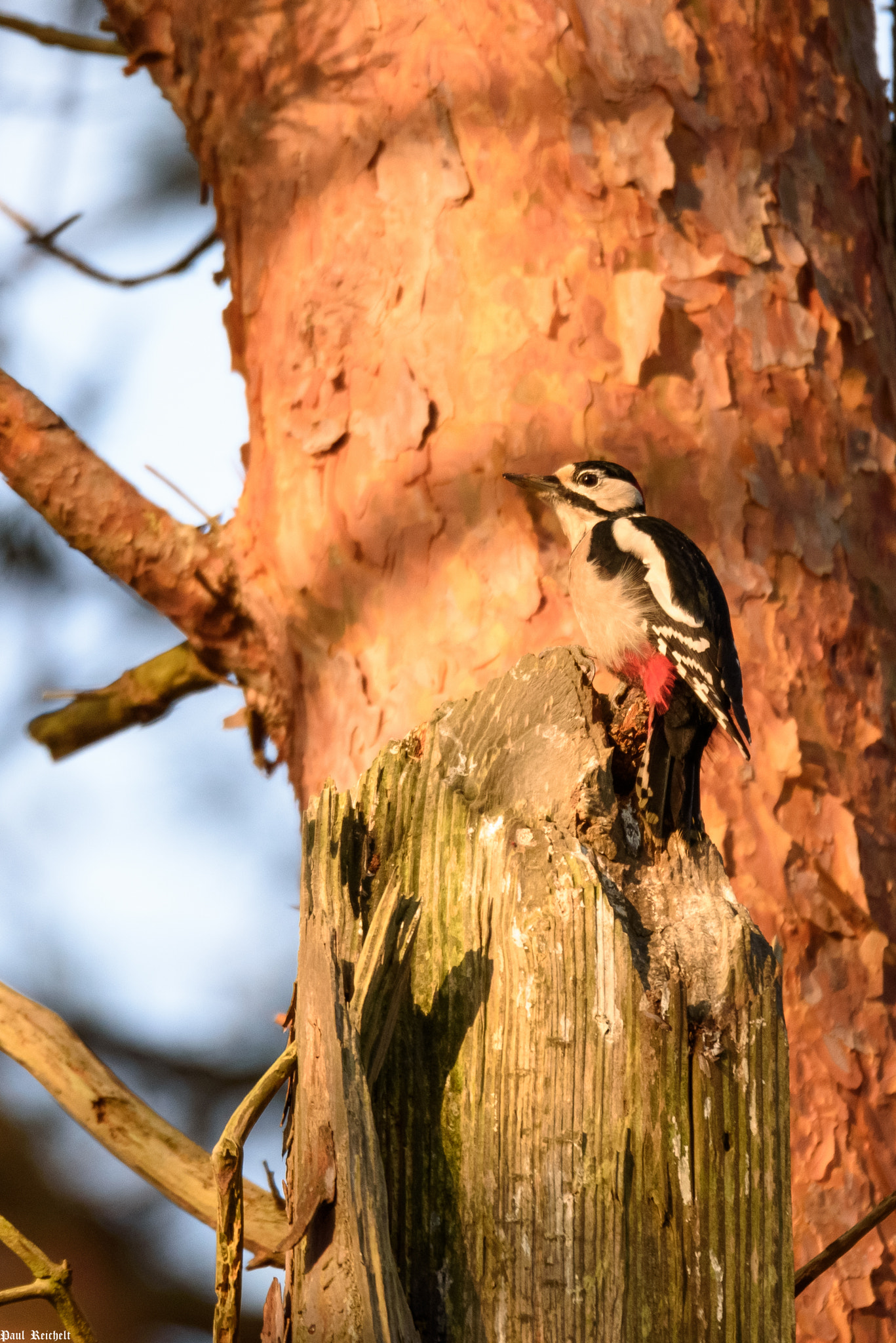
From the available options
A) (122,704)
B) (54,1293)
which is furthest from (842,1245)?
(122,704)

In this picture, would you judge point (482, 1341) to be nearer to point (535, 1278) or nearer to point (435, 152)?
point (535, 1278)

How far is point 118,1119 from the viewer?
196 cm

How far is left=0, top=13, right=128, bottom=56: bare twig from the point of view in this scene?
135 inches

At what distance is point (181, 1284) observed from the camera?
4570 millimetres

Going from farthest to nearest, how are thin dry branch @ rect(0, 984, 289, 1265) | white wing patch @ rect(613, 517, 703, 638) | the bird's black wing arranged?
white wing patch @ rect(613, 517, 703, 638) → the bird's black wing → thin dry branch @ rect(0, 984, 289, 1265)

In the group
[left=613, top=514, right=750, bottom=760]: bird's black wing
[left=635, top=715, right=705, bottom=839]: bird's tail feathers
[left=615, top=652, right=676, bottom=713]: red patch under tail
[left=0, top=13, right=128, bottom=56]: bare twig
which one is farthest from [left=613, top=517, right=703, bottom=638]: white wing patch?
[left=0, top=13, right=128, bottom=56]: bare twig

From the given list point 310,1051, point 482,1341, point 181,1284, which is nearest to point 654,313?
point 310,1051

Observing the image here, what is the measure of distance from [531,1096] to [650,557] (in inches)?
54.9

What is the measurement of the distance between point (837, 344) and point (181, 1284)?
390 cm

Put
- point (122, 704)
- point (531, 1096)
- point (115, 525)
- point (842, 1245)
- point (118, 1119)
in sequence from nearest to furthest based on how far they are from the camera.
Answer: point (531, 1096) < point (842, 1245) < point (118, 1119) < point (115, 525) < point (122, 704)

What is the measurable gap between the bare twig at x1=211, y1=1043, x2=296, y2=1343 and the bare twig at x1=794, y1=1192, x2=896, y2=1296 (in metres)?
0.55

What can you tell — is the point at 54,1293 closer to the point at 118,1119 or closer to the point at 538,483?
the point at 118,1119

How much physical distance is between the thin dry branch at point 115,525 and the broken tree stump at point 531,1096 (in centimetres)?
167

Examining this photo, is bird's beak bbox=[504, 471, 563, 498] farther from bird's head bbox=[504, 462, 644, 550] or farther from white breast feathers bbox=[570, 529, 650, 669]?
white breast feathers bbox=[570, 529, 650, 669]
